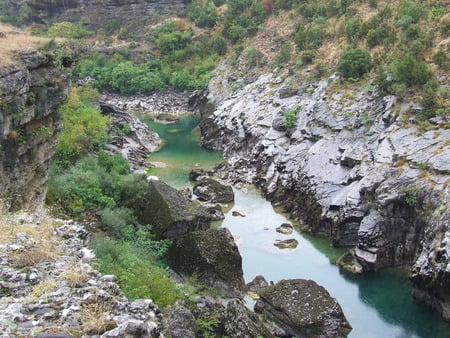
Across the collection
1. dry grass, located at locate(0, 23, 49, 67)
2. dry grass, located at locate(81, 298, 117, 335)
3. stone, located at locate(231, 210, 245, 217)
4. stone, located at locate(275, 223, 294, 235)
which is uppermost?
dry grass, located at locate(0, 23, 49, 67)

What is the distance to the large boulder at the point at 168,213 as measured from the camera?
2527cm

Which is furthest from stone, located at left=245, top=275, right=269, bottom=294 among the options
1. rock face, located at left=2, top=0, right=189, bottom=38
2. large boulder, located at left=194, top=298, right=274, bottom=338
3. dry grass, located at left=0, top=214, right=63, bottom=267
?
rock face, located at left=2, top=0, right=189, bottom=38

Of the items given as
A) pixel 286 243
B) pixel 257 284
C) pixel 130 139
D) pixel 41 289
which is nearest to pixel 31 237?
pixel 41 289

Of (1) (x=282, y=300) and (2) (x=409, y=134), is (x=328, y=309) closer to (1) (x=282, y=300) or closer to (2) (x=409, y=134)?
(1) (x=282, y=300)

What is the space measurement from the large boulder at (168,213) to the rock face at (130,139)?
48.8 feet

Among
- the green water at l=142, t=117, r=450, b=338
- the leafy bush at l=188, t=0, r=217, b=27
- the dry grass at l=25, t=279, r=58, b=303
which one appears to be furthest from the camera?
the leafy bush at l=188, t=0, r=217, b=27

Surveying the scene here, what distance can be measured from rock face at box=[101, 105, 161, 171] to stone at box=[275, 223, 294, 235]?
1529 centimetres

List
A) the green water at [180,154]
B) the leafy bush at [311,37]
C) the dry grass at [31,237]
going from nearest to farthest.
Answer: the dry grass at [31,237], the green water at [180,154], the leafy bush at [311,37]

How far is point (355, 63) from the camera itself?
4047 centimetres

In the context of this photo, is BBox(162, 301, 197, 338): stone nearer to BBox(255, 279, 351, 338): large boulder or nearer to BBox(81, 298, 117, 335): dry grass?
BBox(81, 298, 117, 335): dry grass

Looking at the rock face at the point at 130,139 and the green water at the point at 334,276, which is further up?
the green water at the point at 334,276

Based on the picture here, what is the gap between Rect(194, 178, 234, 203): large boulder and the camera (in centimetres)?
3491

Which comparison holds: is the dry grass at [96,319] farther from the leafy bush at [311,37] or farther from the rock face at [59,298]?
the leafy bush at [311,37]

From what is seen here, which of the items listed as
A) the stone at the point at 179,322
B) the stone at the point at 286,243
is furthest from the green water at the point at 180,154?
the stone at the point at 179,322
